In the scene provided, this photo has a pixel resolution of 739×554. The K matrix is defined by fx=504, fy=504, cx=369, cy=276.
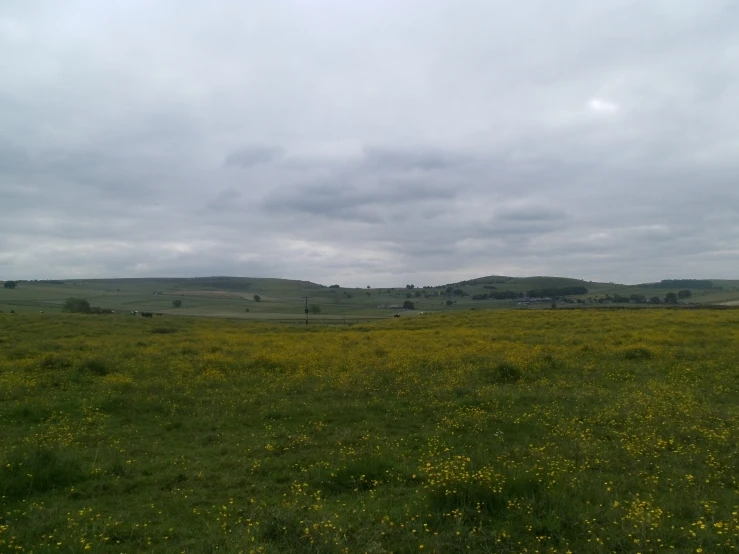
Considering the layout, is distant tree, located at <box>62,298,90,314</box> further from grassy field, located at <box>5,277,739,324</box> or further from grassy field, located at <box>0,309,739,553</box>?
grassy field, located at <box>0,309,739,553</box>

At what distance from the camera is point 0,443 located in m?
9.88

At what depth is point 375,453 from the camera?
910 cm

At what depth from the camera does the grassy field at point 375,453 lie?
5762 millimetres

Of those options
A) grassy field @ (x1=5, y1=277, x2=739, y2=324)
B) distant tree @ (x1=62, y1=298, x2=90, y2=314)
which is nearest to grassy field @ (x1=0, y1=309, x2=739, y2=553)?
grassy field @ (x1=5, y1=277, x2=739, y2=324)

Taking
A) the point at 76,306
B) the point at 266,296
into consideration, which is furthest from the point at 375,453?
the point at 266,296

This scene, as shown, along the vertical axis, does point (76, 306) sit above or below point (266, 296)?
below

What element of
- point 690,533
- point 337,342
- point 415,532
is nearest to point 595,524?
point 690,533

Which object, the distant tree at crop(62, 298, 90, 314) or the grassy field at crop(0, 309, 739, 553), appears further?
the distant tree at crop(62, 298, 90, 314)

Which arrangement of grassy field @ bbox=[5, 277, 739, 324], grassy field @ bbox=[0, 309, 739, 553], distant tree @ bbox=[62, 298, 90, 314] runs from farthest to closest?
grassy field @ bbox=[5, 277, 739, 324] < distant tree @ bbox=[62, 298, 90, 314] < grassy field @ bbox=[0, 309, 739, 553]

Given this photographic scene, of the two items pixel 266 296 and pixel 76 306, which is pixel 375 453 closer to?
pixel 76 306

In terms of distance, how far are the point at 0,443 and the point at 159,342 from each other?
18815 millimetres

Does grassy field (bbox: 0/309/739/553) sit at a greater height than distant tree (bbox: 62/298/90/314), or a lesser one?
lesser

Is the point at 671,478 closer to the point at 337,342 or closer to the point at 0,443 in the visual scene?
the point at 0,443

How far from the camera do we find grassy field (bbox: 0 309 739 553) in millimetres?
5762
